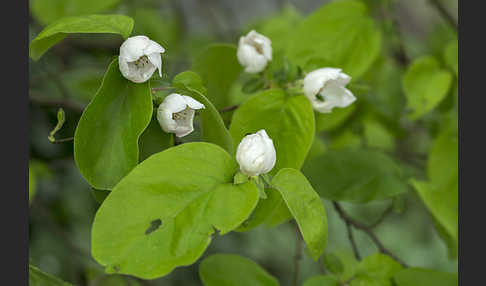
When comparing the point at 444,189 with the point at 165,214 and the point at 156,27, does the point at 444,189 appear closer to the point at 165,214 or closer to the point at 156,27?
the point at 165,214

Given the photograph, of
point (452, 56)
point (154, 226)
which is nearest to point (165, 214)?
point (154, 226)

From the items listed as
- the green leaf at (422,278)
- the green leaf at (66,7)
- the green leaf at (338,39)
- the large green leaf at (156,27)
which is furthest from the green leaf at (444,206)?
the large green leaf at (156,27)

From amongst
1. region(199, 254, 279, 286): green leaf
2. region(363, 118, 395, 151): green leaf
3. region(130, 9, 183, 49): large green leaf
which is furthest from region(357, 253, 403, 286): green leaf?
region(130, 9, 183, 49): large green leaf

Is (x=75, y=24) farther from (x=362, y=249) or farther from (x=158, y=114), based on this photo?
(x=362, y=249)

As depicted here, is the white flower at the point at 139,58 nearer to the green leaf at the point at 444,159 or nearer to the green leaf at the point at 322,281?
the green leaf at the point at 322,281

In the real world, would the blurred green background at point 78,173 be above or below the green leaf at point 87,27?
below

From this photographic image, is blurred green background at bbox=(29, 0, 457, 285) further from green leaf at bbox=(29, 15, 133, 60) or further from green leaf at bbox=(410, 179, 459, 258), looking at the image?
green leaf at bbox=(29, 15, 133, 60)

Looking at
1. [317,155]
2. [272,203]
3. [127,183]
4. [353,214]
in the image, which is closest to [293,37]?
[317,155]
